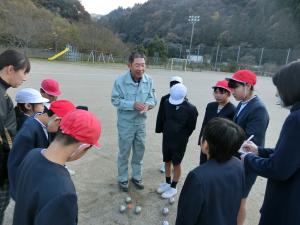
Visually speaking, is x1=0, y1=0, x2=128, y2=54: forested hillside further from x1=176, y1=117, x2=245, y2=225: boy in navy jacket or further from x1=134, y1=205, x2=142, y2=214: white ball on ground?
x1=176, y1=117, x2=245, y2=225: boy in navy jacket

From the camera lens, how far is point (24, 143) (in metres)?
2.46

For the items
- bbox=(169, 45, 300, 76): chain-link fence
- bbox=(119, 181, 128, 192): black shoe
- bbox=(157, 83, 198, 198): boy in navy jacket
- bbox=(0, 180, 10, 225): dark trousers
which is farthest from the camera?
bbox=(169, 45, 300, 76): chain-link fence

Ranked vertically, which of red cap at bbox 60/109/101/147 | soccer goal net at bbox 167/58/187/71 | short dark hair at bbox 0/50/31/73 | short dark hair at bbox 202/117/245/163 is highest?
short dark hair at bbox 0/50/31/73

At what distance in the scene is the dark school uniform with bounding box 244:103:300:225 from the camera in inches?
78.9

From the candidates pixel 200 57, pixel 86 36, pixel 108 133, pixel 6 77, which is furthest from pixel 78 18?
pixel 6 77

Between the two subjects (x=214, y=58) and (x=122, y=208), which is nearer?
(x=122, y=208)

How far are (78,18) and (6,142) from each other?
69521 millimetres

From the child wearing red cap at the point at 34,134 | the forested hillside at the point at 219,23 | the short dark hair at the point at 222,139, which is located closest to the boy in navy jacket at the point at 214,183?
the short dark hair at the point at 222,139

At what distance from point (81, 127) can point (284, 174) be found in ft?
4.63

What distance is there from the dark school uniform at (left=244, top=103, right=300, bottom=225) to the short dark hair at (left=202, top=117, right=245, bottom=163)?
0.27 meters

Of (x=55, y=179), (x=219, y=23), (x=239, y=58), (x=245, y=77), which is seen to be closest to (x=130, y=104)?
(x=245, y=77)

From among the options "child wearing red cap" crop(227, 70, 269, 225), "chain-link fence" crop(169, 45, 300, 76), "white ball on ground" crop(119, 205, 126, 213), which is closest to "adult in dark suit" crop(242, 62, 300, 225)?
"child wearing red cap" crop(227, 70, 269, 225)

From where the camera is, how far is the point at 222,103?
4.21 meters

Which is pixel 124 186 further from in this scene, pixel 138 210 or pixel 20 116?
pixel 20 116
